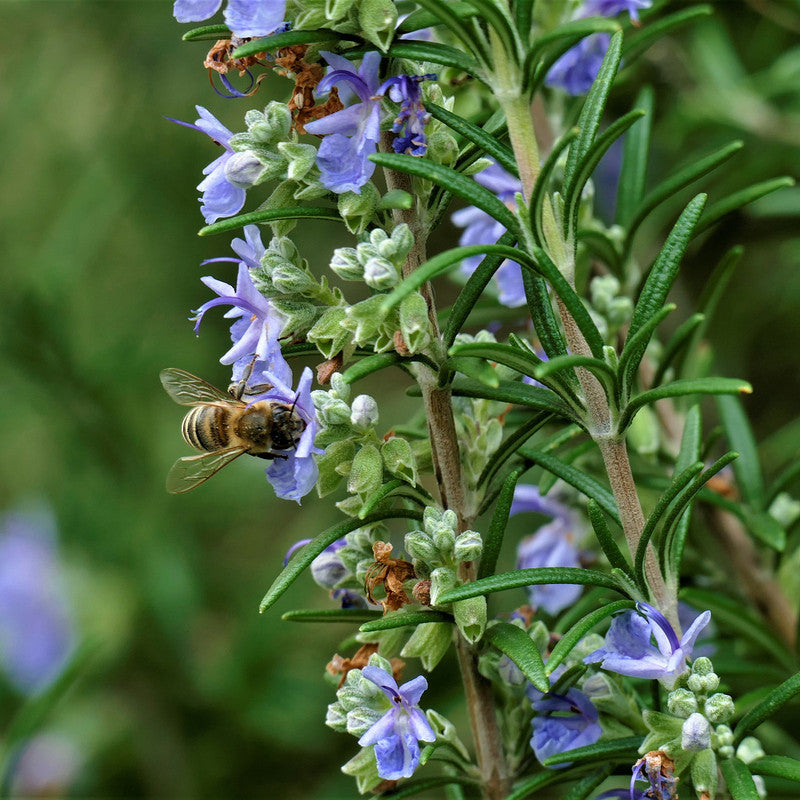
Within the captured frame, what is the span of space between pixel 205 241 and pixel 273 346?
9.36ft

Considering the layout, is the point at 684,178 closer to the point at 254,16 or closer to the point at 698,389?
the point at 698,389

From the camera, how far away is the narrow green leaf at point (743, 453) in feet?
5.29

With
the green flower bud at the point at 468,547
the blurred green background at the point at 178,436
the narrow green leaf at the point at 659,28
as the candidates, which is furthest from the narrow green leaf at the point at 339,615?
the blurred green background at the point at 178,436

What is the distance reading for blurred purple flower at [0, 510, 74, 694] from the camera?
123 inches

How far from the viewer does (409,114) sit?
40.2 inches

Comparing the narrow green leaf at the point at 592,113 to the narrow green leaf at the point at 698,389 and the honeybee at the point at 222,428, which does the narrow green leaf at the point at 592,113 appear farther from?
the honeybee at the point at 222,428

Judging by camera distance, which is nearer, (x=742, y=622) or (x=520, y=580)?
(x=520, y=580)

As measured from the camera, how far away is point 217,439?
153 cm

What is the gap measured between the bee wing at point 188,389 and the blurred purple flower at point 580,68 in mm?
804

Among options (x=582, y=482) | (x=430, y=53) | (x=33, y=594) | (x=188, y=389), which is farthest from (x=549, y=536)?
(x=33, y=594)

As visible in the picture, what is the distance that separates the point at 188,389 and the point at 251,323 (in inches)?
21.3

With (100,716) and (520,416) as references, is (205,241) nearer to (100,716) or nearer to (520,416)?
(100,716)

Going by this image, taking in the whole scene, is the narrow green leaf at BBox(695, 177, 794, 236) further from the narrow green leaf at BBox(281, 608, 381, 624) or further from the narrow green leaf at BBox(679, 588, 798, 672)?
the narrow green leaf at BBox(281, 608, 381, 624)

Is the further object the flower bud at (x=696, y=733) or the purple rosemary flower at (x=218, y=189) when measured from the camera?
the purple rosemary flower at (x=218, y=189)
